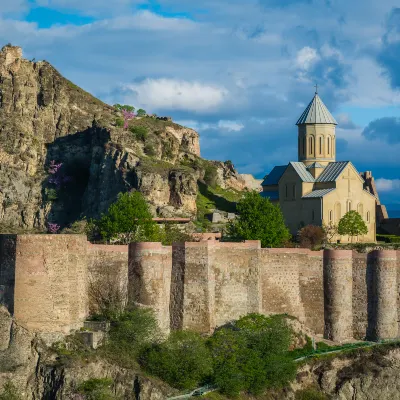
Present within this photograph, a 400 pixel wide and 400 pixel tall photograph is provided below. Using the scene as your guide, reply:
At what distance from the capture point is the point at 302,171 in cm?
10056

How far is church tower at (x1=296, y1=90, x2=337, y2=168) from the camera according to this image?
333 ft

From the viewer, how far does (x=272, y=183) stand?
10494cm

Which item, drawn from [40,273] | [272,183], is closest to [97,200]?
[272,183]

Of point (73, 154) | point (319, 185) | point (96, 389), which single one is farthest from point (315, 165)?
point (96, 389)

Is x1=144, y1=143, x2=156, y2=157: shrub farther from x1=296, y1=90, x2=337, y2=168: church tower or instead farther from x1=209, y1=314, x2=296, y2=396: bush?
x1=209, y1=314, x2=296, y2=396: bush

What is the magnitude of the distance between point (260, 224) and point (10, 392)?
1010 inches

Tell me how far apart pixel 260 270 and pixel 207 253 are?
12.9ft

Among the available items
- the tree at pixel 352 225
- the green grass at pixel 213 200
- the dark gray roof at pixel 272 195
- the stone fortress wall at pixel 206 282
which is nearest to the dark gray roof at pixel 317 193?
the tree at pixel 352 225

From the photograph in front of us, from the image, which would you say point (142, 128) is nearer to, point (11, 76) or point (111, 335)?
point (11, 76)

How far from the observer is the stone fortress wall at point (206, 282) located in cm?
6600

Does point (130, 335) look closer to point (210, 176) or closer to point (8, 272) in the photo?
point (8, 272)

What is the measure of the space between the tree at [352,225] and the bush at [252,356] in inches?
913

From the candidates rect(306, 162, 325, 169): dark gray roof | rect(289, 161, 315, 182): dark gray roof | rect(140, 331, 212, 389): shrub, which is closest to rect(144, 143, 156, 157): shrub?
rect(289, 161, 315, 182): dark gray roof

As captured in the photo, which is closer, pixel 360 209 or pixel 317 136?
pixel 360 209
